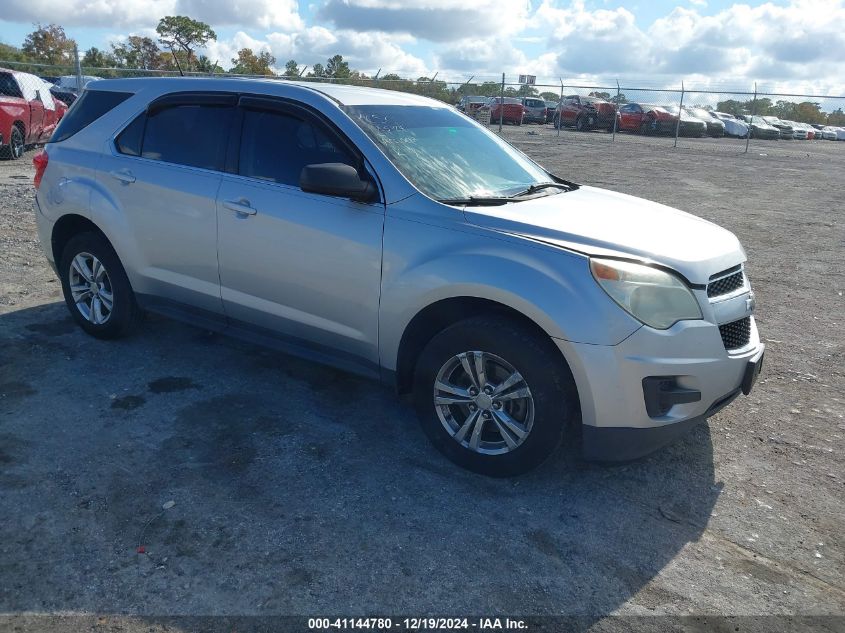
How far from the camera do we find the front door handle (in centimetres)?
423

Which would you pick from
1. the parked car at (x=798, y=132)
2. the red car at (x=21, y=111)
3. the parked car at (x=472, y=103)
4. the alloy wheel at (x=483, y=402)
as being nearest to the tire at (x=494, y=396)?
the alloy wheel at (x=483, y=402)

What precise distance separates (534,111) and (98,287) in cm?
3409

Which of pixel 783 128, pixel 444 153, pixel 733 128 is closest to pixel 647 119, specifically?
pixel 733 128

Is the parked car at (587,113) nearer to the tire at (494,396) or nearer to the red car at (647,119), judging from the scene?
the red car at (647,119)

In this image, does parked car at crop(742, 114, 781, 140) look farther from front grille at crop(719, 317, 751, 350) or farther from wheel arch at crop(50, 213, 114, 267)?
wheel arch at crop(50, 213, 114, 267)

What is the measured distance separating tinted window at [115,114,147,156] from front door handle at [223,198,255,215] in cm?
103

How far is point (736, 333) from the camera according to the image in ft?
11.8

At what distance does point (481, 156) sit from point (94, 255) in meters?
2.82

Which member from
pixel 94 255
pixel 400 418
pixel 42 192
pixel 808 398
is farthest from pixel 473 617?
pixel 42 192

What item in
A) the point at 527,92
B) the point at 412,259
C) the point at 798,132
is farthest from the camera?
the point at 527,92

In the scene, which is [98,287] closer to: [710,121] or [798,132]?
[710,121]

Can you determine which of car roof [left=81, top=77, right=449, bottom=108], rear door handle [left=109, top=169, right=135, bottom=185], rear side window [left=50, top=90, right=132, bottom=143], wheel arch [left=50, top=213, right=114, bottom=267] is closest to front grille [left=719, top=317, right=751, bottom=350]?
car roof [left=81, top=77, right=449, bottom=108]

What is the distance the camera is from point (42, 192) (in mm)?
5324

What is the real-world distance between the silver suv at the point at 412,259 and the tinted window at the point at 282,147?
0.01 meters
